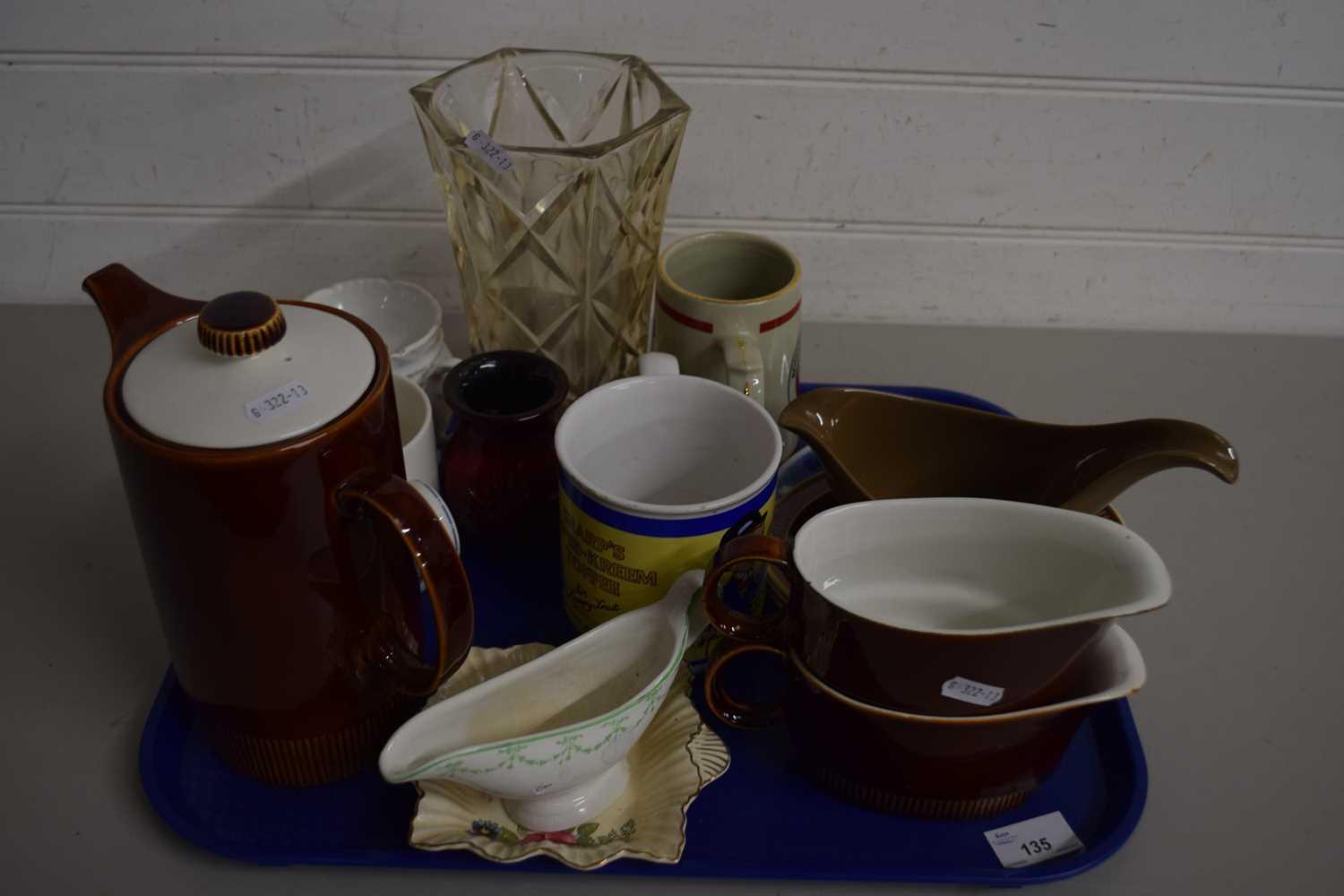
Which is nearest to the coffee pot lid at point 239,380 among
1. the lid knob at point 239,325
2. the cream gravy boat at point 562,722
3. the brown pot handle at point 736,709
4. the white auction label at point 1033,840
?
the lid knob at point 239,325

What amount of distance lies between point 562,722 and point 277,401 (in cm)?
22

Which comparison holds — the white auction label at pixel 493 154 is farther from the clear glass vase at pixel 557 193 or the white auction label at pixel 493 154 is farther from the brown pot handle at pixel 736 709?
the brown pot handle at pixel 736 709

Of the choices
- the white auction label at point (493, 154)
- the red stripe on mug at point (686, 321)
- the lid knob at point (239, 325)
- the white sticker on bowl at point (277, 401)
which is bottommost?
the red stripe on mug at point (686, 321)

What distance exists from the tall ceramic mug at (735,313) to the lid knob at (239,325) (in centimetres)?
31

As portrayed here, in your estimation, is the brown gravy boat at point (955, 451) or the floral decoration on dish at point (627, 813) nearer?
the floral decoration on dish at point (627, 813)

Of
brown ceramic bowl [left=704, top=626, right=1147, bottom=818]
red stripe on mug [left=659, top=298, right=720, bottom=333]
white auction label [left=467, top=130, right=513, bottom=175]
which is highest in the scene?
white auction label [left=467, top=130, right=513, bottom=175]

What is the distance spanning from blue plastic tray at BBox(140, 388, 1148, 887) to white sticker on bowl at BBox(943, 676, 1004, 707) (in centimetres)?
10

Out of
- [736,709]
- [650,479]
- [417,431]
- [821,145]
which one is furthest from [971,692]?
[821,145]

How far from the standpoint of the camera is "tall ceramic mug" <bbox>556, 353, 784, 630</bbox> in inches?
23.1

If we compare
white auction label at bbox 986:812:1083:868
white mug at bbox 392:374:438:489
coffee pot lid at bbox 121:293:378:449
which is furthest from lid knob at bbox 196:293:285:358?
white auction label at bbox 986:812:1083:868

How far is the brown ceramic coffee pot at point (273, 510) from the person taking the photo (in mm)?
466

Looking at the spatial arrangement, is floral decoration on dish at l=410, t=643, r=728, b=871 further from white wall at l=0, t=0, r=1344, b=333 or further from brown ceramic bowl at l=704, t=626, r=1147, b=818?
white wall at l=0, t=0, r=1344, b=333

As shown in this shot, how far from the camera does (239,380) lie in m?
0.47

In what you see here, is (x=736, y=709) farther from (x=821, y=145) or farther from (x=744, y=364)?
(x=821, y=145)
